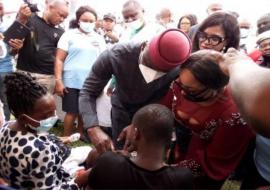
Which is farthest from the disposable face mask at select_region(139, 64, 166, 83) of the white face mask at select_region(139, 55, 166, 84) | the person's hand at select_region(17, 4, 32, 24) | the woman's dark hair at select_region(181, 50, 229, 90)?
the person's hand at select_region(17, 4, 32, 24)

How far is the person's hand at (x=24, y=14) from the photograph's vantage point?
319cm

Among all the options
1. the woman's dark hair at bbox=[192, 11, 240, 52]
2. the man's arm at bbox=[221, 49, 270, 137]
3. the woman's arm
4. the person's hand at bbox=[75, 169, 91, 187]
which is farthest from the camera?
the woman's arm

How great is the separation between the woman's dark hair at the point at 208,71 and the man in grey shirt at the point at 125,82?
0.13 meters

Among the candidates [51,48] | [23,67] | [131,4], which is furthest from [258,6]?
[23,67]

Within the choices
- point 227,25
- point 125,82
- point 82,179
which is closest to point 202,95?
point 125,82

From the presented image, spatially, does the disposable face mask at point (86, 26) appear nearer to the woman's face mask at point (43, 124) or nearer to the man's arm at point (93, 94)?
Answer: the man's arm at point (93, 94)

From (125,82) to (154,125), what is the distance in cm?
58

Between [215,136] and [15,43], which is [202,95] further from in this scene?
[15,43]

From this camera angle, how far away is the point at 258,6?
5.12m

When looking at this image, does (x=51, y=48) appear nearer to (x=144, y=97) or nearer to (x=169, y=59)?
(x=144, y=97)

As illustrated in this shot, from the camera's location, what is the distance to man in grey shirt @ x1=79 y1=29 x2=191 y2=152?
5.75 ft

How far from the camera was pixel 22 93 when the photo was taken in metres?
1.58

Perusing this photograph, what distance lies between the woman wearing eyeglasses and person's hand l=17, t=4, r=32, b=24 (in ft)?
6.76

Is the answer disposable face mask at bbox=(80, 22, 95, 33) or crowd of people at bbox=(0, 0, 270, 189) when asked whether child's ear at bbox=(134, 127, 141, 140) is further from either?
disposable face mask at bbox=(80, 22, 95, 33)
